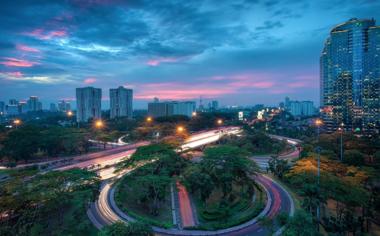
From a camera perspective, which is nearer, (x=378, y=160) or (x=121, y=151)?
(x=378, y=160)

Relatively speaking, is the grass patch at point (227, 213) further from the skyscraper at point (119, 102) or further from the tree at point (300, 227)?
the skyscraper at point (119, 102)

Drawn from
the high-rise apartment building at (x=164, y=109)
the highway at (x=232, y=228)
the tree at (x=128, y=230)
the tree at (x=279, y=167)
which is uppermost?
the high-rise apartment building at (x=164, y=109)

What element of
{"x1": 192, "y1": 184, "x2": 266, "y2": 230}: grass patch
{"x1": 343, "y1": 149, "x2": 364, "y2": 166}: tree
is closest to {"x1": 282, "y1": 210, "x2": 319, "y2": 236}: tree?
{"x1": 192, "y1": 184, "x2": 266, "y2": 230}: grass patch

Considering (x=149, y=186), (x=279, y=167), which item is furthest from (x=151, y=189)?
(x=279, y=167)

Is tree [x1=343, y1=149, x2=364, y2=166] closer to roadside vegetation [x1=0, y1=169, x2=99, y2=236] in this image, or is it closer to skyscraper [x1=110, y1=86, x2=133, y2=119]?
roadside vegetation [x1=0, y1=169, x2=99, y2=236]

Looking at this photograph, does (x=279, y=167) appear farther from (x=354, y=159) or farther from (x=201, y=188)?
(x=201, y=188)

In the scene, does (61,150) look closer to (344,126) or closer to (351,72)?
(344,126)

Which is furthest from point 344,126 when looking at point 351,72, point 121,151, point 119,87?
point 119,87

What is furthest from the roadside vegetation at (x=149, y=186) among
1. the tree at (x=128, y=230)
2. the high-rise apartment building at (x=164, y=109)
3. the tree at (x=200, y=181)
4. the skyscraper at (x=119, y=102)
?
the high-rise apartment building at (x=164, y=109)
